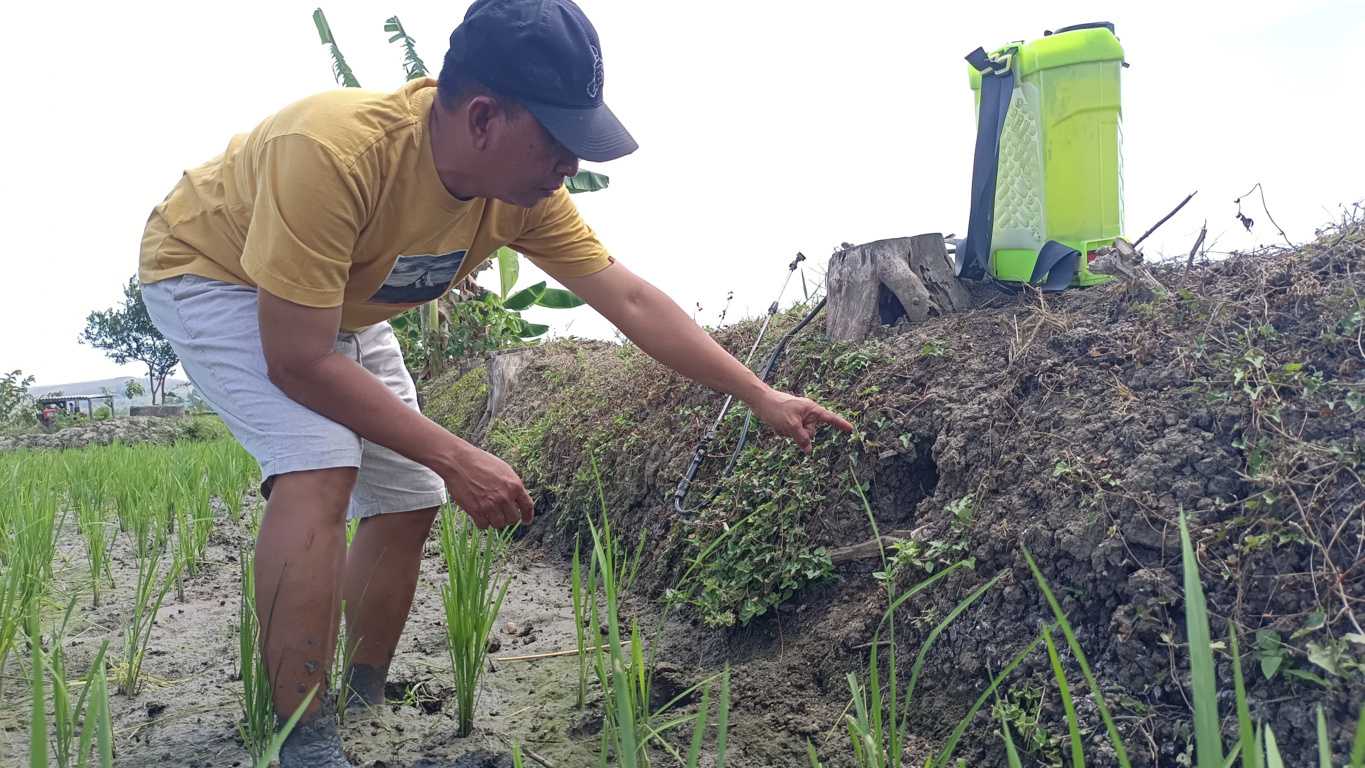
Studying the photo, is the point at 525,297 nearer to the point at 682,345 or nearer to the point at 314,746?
the point at 682,345

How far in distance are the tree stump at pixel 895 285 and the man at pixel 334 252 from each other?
4.15 ft

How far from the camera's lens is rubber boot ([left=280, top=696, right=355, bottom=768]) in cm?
155

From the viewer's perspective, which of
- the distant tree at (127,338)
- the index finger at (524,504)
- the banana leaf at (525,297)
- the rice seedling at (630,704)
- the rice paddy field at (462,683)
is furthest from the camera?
the distant tree at (127,338)

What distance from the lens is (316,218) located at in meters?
1.51

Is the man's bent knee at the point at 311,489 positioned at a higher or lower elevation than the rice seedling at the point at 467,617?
higher

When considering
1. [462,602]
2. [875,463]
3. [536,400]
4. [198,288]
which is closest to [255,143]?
[198,288]

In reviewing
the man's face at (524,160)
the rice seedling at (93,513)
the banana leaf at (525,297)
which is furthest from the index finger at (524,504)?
the banana leaf at (525,297)

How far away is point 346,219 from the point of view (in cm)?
155

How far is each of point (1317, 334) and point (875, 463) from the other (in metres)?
0.98

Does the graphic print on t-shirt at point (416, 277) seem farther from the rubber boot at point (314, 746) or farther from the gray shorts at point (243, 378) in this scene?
the rubber boot at point (314, 746)

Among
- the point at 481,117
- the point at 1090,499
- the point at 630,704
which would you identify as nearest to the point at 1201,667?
the point at 630,704

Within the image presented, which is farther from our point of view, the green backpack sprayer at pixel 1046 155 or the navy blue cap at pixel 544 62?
the green backpack sprayer at pixel 1046 155

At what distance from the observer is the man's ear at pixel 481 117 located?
60.3 inches

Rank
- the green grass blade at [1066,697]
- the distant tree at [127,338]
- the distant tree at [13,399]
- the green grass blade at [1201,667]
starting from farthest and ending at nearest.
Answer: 1. the distant tree at [127,338]
2. the distant tree at [13,399]
3. the green grass blade at [1066,697]
4. the green grass blade at [1201,667]
